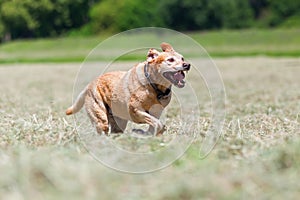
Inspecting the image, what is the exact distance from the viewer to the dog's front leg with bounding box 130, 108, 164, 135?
7737 millimetres

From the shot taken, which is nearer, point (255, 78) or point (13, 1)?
point (255, 78)

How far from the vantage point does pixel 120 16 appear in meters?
76.2

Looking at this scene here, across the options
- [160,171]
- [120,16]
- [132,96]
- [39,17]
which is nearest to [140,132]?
[132,96]

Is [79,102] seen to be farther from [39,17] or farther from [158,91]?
[39,17]

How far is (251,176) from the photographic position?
17.8 feet

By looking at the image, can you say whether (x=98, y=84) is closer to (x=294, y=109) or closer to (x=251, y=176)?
(x=251, y=176)

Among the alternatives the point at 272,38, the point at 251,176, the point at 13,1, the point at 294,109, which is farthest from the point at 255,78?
the point at 13,1

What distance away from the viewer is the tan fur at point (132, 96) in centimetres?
780

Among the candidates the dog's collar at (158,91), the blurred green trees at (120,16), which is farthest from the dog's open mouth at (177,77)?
the blurred green trees at (120,16)

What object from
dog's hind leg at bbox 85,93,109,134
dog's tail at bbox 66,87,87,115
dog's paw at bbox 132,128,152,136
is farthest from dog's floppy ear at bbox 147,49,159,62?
dog's tail at bbox 66,87,87,115

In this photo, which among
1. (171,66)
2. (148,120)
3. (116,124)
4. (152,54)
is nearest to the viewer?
(171,66)

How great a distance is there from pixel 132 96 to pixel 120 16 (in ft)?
226

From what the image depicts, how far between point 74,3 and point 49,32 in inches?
166

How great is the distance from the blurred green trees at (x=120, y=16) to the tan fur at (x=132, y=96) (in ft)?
208
